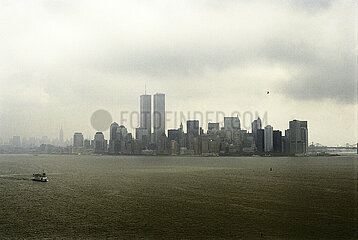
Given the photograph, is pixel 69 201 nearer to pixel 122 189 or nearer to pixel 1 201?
pixel 1 201

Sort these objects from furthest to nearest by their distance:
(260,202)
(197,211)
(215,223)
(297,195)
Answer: (297,195) < (260,202) < (197,211) < (215,223)

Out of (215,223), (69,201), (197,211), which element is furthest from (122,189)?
(215,223)

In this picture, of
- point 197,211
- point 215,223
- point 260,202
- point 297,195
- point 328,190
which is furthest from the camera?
point 328,190

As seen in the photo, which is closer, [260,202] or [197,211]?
[197,211]

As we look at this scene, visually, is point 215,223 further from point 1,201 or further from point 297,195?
point 1,201

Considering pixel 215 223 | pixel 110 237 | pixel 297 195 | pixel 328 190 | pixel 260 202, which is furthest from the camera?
pixel 328 190

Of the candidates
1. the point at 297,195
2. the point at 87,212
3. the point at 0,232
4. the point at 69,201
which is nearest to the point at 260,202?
the point at 297,195

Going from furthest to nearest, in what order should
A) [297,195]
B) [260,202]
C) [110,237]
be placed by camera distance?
[297,195]
[260,202]
[110,237]

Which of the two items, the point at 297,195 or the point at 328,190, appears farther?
the point at 328,190
